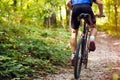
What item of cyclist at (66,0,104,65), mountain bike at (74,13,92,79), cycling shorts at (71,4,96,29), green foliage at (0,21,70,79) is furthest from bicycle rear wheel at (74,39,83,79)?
green foliage at (0,21,70,79)

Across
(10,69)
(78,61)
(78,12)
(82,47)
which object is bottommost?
(10,69)

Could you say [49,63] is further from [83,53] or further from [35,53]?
[83,53]

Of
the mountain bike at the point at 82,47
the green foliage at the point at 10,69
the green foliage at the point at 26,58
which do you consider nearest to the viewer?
the green foliage at the point at 10,69

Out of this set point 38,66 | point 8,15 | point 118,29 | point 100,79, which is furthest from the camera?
point 118,29

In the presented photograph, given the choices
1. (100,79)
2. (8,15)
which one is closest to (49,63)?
(100,79)

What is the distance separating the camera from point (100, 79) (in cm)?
621

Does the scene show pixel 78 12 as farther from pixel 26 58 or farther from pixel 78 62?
pixel 26 58

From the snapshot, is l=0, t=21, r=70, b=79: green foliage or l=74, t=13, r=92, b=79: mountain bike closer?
l=74, t=13, r=92, b=79: mountain bike

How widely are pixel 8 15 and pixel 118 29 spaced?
1505cm

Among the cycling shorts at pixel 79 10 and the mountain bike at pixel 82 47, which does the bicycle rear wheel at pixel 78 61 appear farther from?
the cycling shorts at pixel 79 10

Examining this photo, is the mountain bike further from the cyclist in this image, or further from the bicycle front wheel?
the cyclist

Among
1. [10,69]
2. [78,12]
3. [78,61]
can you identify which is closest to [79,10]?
[78,12]

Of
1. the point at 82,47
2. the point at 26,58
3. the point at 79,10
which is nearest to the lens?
the point at 79,10

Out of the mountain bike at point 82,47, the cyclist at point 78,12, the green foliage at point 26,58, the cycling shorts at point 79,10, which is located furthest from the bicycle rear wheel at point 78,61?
the green foliage at point 26,58
